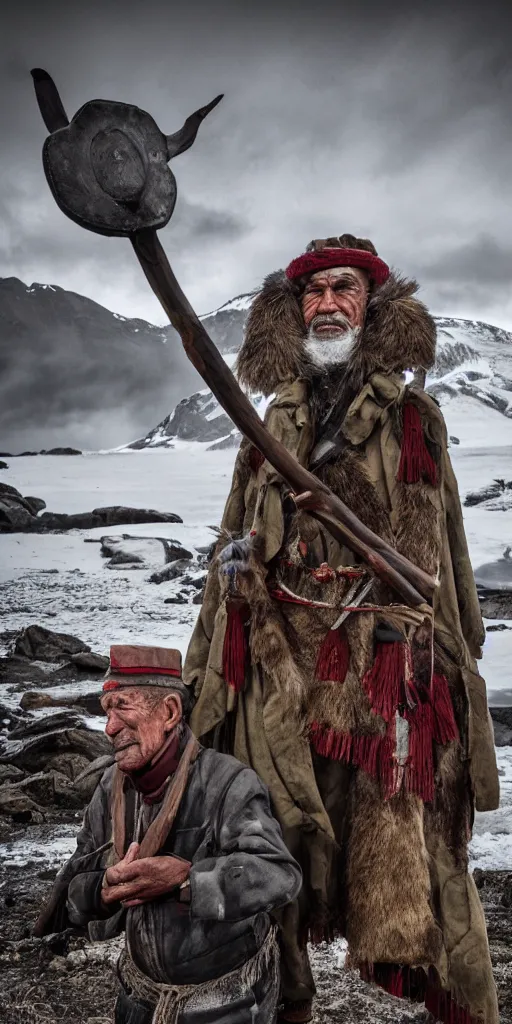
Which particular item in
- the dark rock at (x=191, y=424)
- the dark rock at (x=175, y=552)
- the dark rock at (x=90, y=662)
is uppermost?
the dark rock at (x=191, y=424)

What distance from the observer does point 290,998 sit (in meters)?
1.86

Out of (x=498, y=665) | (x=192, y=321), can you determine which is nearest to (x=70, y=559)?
(x=498, y=665)

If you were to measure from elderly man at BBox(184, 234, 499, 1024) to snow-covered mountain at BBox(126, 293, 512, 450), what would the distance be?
398 centimetres

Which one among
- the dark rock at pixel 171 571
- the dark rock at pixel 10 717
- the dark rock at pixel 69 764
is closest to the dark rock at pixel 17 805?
the dark rock at pixel 69 764

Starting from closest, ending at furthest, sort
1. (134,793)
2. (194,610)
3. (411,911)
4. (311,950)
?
1. (134,793)
2. (411,911)
3. (311,950)
4. (194,610)

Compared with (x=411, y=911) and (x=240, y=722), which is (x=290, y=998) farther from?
(x=240, y=722)

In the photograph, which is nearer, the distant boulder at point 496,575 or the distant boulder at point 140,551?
the distant boulder at point 496,575

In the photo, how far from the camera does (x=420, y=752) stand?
1801 millimetres

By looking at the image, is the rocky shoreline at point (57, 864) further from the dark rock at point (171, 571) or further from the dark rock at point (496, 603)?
the dark rock at point (496, 603)

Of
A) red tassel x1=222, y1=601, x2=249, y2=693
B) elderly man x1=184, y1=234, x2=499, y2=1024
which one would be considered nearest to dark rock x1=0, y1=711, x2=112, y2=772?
elderly man x1=184, y1=234, x2=499, y2=1024

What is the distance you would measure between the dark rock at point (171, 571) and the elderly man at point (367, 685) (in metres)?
4.79

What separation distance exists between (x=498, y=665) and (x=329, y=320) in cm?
373

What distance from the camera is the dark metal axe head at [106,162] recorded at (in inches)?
48.3

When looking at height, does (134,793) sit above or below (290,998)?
above
